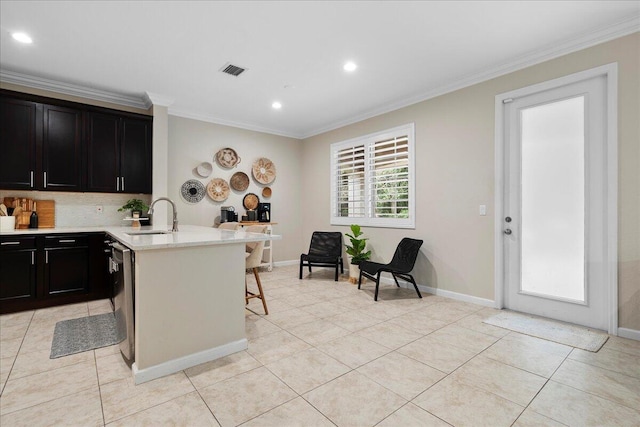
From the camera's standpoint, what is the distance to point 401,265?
408 centimetres

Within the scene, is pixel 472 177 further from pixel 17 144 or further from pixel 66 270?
pixel 17 144

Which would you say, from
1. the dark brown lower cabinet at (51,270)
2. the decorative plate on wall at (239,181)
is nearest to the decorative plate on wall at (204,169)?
the decorative plate on wall at (239,181)

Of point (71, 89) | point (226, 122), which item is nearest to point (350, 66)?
point (226, 122)

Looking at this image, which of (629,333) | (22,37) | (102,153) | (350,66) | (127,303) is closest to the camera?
(127,303)

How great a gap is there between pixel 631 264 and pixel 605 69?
1794 millimetres

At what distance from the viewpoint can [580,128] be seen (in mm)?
2980

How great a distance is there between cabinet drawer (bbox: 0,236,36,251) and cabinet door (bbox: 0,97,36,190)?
2.19 feet

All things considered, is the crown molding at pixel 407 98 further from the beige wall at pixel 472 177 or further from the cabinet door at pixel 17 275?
the cabinet door at pixel 17 275

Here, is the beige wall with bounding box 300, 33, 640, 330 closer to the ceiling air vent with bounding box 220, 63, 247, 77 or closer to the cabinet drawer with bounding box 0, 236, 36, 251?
the ceiling air vent with bounding box 220, 63, 247, 77

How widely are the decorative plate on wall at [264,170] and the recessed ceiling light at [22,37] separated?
11.0 ft

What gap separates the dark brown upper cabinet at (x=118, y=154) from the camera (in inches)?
161

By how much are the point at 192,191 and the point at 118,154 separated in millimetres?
A: 1191

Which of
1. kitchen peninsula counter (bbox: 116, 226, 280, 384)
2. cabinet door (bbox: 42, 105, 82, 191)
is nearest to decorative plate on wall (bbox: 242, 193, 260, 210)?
cabinet door (bbox: 42, 105, 82, 191)

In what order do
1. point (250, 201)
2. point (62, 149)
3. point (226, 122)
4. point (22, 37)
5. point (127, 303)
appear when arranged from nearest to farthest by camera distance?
1. point (127, 303)
2. point (22, 37)
3. point (62, 149)
4. point (226, 122)
5. point (250, 201)
